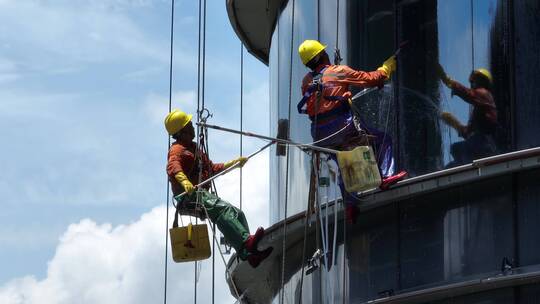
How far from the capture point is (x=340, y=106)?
20.7m

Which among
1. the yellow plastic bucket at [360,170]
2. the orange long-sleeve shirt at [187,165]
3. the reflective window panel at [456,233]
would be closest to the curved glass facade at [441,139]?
the reflective window panel at [456,233]

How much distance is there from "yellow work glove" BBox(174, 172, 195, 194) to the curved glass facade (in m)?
1.85

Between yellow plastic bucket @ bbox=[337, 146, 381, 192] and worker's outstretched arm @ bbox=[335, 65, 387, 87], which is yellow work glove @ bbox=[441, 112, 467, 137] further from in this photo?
yellow plastic bucket @ bbox=[337, 146, 381, 192]

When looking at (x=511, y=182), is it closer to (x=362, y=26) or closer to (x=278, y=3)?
(x=362, y=26)

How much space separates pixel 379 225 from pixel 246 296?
200 inches

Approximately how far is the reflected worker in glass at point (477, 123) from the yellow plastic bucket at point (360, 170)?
3.31 feet

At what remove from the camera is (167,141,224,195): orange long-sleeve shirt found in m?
22.1

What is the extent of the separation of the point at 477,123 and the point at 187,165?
4726mm

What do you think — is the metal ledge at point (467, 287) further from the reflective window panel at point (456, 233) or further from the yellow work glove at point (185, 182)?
the yellow work glove at point (185, 182)

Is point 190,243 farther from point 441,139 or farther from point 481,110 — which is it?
point 481,110

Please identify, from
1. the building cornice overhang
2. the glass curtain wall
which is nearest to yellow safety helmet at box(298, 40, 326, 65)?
the glass curtain wall

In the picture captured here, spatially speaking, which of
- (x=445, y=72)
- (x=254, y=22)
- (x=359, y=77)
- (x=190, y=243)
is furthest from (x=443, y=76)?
(x=254, y=22)

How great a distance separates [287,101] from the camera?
24.2m

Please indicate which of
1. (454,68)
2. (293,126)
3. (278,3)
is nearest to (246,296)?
(293,126)
